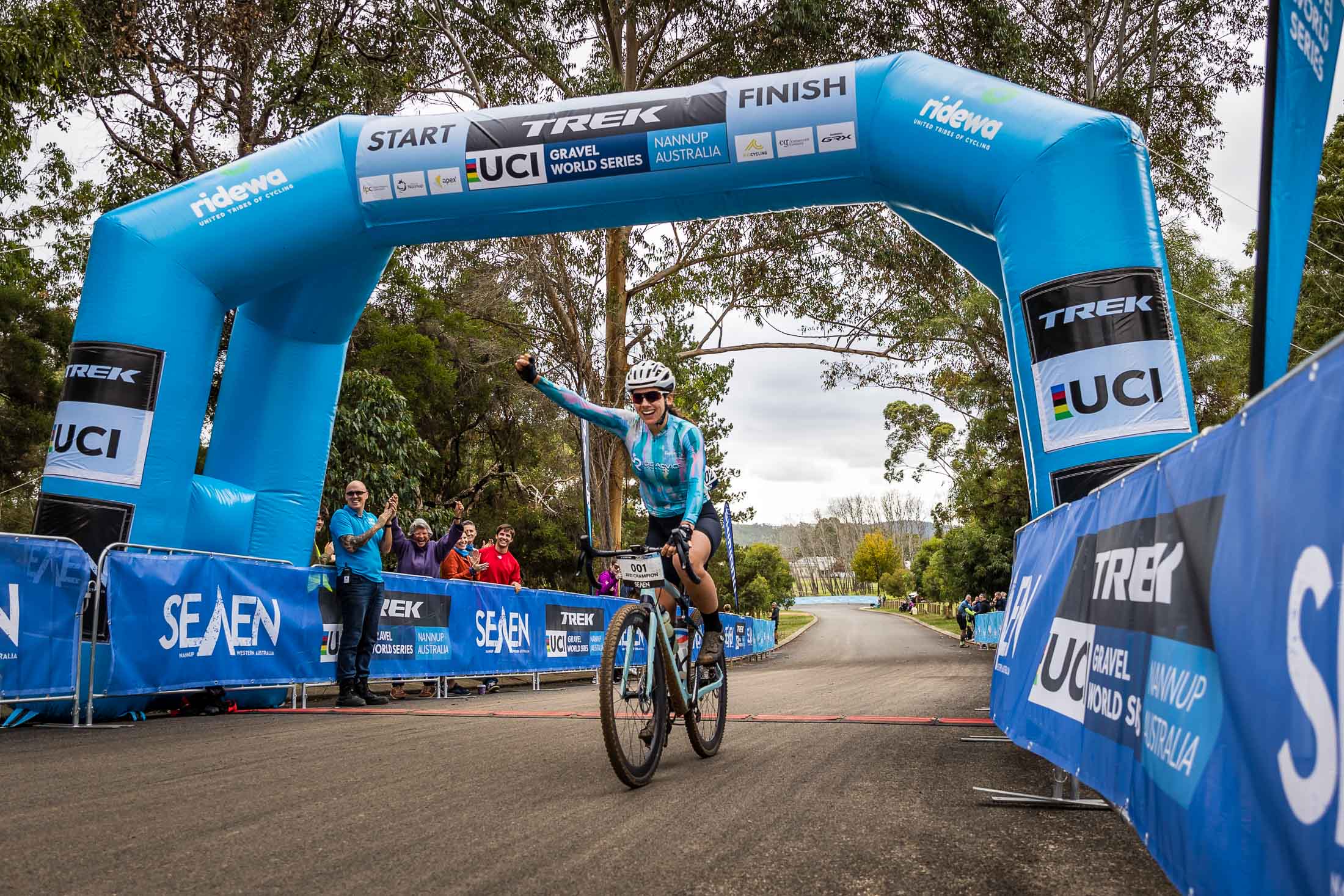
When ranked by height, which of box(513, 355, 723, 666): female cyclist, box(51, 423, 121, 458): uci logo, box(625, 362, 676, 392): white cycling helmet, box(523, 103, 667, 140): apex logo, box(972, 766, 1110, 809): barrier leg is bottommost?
box(972, 766, 1110, 809): barrier leg

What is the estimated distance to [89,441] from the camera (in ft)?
25.2

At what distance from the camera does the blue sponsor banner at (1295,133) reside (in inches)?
144

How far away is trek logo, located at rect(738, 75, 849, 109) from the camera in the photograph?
8.08m

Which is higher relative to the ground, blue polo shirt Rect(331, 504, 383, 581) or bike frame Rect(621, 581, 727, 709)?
blue polo shirt Rect(331, 504, 383, 581)

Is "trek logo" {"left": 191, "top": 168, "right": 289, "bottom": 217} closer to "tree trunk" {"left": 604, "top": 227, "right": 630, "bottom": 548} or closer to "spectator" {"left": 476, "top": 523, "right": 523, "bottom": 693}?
"spectator" {"left": 476, "top": 523, "right": 523, "bottom": 693}

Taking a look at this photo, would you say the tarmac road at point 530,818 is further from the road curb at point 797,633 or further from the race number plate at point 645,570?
the road curb at point 797,633

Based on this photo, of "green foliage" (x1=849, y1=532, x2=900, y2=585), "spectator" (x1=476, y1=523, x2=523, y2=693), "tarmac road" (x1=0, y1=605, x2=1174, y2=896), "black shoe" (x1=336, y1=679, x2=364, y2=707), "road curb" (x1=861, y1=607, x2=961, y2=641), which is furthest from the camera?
"green foliage" (x1=849, y1=532, x2=900, y2=585)

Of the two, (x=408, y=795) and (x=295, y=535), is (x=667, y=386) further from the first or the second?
(x=295, y=535)

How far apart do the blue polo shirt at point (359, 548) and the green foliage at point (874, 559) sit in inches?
4340

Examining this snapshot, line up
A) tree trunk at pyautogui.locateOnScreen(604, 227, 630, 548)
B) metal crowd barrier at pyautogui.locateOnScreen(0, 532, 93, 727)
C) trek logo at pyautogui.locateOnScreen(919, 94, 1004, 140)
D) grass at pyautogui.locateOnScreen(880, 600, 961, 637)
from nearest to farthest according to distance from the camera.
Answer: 1. metal crowd barrier at pyautogui.locateOnScreen(0, 532, 93, 727)
2. trek logo at pyautogui.locateOnScreen(919, 94, 1004, 140)
3. tree trunk at pyautogui.locateOnScreen(604, 227, 630, 548)
4. grass at pyautogui.locateOnScreen(880, 600, 961, 637)

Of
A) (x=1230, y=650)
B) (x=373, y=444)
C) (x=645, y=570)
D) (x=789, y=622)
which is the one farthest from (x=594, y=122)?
(x=789, y=622)

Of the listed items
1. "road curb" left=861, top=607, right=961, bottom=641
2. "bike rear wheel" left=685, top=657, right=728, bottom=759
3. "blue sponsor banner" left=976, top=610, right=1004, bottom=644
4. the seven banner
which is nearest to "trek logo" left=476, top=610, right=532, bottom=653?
the seven banner

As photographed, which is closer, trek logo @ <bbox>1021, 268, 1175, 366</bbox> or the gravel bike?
the gravel bike

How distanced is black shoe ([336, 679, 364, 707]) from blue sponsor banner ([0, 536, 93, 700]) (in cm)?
246
